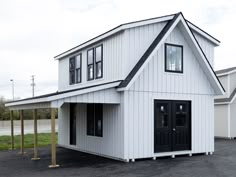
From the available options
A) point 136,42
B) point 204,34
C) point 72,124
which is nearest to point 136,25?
point 136,42

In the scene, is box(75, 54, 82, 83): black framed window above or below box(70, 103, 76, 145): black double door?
above

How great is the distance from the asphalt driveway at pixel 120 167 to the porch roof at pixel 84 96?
7.19 feet

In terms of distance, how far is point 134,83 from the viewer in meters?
12.0

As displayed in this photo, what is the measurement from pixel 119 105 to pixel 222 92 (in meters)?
4.93

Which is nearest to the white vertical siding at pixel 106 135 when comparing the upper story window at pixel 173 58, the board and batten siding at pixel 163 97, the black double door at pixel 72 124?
the board and batten siding at pixel 163 97

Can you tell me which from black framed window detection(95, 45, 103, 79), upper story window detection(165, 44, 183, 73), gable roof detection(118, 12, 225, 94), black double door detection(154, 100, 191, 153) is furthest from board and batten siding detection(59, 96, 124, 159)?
upper story window detection(165, 44, 183, 73)

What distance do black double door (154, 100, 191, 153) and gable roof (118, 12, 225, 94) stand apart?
1.62m

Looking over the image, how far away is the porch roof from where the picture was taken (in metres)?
10.6

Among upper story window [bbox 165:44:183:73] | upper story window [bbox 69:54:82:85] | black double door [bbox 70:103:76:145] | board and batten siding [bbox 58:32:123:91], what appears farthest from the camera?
black double door [bbox 70:103:76:145]

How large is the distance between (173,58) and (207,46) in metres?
2.30

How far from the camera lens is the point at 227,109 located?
70.2 feet

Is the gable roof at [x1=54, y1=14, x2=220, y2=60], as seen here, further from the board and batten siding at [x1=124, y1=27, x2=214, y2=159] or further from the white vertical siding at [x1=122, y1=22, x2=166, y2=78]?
the board and batten siding at [x1=124, y1=27, x2=214, y2=159]

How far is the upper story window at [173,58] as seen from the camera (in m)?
12.8

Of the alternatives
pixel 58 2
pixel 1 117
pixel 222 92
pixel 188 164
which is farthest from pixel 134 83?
pixel 1 117
